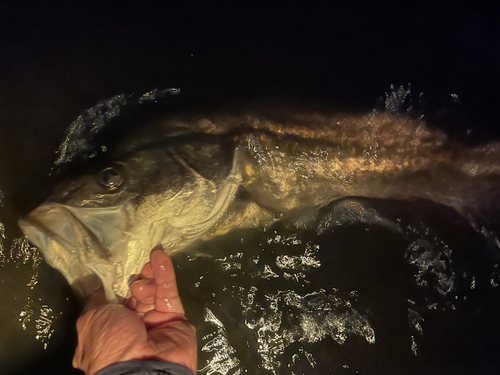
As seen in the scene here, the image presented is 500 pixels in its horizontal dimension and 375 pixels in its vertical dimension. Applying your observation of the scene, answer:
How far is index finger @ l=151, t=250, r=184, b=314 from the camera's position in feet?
5.99

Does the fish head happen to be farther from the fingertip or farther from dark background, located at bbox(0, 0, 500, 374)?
dark background, located at bbox(0, 0, 500, 374)

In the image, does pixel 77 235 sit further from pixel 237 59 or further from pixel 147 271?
pixel 237 59

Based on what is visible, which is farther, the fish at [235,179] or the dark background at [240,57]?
the dark background at [240,57]

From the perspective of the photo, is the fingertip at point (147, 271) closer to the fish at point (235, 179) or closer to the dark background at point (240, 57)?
the fish at point (235, 179)

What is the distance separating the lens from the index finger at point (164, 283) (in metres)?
1.83

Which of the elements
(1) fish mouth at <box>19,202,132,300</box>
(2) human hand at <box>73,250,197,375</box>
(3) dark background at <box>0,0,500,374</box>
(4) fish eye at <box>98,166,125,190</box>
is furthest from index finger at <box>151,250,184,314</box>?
(3) dark background at <box>0,0,500,374</box>

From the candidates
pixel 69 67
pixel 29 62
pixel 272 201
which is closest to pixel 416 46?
pixel 272 201

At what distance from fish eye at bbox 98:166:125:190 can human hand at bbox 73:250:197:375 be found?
1.28 ft

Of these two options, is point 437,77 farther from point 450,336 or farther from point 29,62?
point 29,62

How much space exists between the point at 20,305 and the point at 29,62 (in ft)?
4.70

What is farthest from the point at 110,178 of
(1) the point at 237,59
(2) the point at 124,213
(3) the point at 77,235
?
(1) the point at 237,59

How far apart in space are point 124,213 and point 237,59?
4.14 ft

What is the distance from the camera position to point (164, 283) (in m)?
1.83

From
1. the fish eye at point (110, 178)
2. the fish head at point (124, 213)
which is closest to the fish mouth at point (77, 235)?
the fish head at point (124, 213)
